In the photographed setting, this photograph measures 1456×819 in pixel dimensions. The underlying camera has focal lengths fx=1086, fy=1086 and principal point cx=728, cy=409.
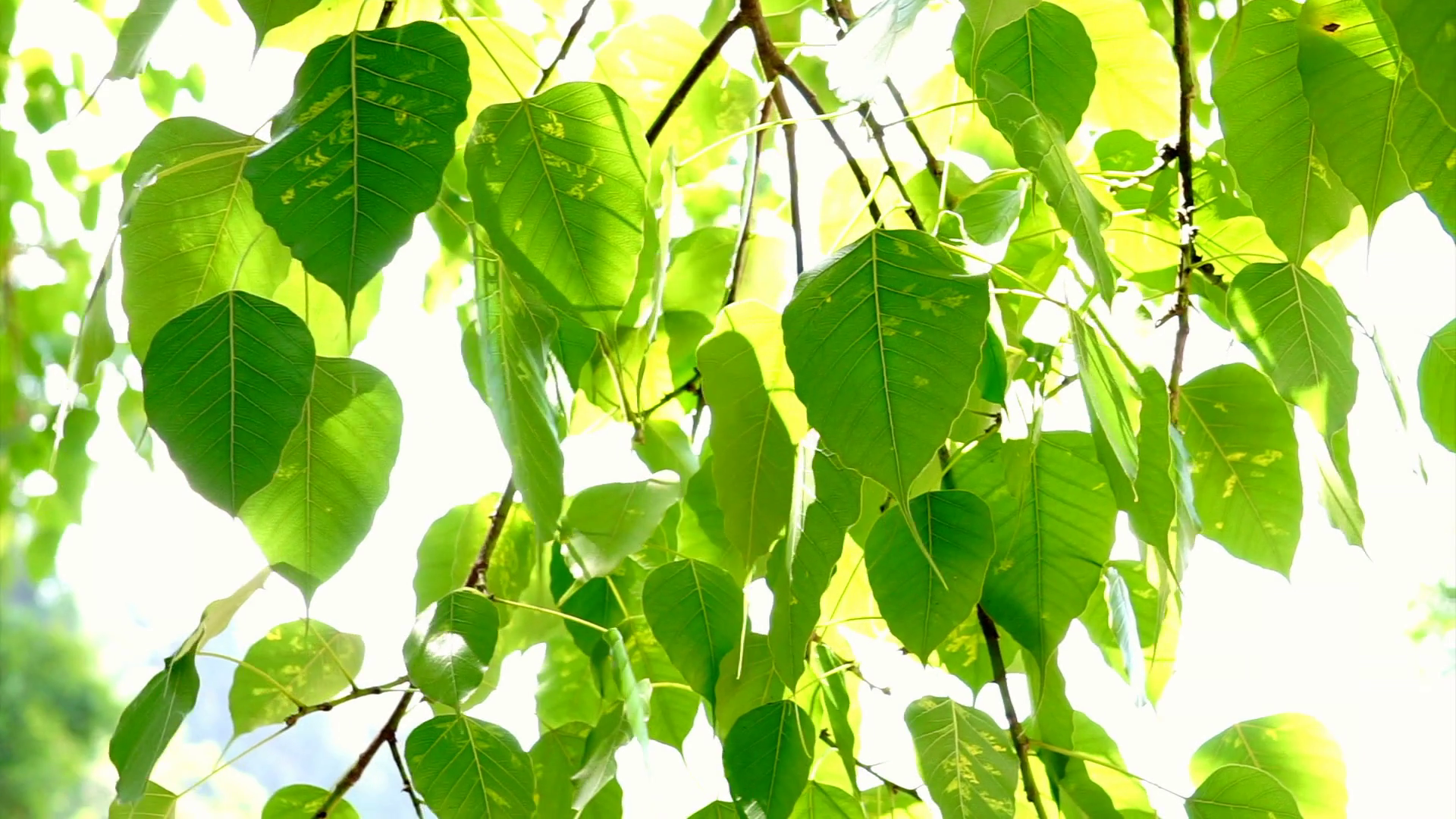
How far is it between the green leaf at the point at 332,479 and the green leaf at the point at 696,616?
10 cm

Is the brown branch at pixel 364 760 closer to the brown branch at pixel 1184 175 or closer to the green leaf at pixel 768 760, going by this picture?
the green leaf at pixel 768 760

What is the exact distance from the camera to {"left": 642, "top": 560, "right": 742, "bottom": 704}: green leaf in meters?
0.37

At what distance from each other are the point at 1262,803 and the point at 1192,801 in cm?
2

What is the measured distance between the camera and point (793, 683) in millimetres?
287

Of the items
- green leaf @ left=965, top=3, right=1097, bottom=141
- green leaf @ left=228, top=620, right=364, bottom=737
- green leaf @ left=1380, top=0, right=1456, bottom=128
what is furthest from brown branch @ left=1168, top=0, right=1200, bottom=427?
green leaf @ left=228, top=620, right=364, bottom=737

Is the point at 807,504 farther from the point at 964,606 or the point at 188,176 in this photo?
the point at 188,176

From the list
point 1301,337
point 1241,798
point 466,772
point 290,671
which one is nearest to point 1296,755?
point 1241,798

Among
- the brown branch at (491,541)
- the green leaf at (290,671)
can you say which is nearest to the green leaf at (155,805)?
the green leaf at (290,671)

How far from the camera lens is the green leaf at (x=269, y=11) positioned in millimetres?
249

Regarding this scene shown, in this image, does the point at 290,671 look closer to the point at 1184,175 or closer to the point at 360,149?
the point at 360,149

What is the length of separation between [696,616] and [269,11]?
0.73ft

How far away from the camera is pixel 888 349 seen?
255 mm

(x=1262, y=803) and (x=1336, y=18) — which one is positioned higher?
(x=1336, y=18)

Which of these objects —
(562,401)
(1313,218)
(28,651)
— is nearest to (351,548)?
(562,401)
